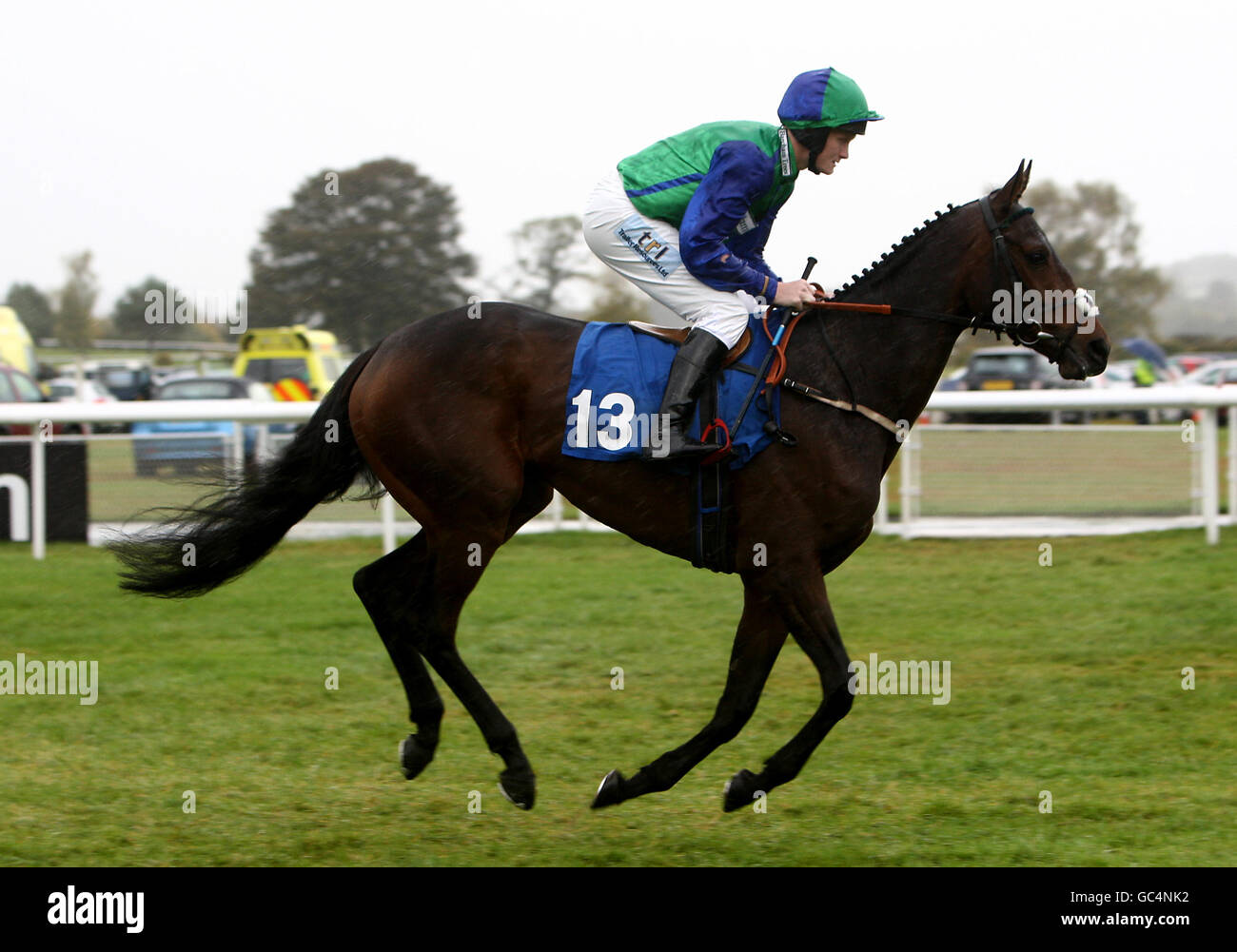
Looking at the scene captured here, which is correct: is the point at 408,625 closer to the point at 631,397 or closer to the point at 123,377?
the point at 631,397

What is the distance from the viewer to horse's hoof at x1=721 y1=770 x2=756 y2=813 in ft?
13.0

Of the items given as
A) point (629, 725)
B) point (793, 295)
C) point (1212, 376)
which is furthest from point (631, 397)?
point (1212, 376)

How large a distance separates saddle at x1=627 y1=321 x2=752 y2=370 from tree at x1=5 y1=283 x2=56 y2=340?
2471cm

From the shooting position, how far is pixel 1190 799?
168 inches

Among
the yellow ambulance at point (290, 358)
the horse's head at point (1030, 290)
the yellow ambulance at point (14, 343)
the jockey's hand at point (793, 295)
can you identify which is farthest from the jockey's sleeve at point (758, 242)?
the yellow ambulance at point (14, 343)

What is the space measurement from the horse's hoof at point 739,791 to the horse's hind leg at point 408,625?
933 mm

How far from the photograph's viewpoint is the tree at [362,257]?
49.7 feet

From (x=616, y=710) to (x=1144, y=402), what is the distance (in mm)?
5291

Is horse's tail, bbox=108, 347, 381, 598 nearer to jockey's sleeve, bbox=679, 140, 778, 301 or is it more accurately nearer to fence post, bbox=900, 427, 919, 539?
jockey's sleeve, bbox=679, 140, 778, 301

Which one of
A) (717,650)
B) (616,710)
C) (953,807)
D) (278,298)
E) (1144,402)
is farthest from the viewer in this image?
(278,298)

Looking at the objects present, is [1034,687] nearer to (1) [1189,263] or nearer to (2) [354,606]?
(2) [354,606]

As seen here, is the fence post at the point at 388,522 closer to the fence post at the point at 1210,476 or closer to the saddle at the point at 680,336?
the saddle at the point at 680,336

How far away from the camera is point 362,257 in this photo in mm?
15328
